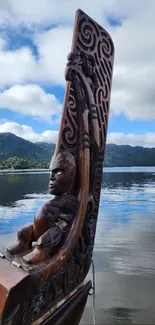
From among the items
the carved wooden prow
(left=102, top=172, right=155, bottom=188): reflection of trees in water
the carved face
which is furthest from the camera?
(left=102, top=172, right=155, bottom=188): reflection of trees in water

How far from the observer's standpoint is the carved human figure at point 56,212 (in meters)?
2.01

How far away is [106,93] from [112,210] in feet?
24.6

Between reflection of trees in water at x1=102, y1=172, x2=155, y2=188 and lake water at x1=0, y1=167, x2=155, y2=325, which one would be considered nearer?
lake water at x1=0, y1=167, x2=155, y2=325

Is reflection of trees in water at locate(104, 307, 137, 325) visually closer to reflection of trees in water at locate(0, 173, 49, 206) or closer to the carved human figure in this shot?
the carved human figure

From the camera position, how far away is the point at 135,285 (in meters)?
3.67

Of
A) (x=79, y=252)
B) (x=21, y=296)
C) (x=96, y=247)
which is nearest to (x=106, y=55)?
(x=79, y=252)

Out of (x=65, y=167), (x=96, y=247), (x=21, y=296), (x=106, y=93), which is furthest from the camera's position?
(x=96, y=247)

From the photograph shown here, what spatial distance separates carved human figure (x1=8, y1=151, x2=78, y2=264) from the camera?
6.58 ft

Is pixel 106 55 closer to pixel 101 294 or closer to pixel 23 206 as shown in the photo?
pixel 101 294

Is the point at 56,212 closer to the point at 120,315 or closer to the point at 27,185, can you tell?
the point at 120,315

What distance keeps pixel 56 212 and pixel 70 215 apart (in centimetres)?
13

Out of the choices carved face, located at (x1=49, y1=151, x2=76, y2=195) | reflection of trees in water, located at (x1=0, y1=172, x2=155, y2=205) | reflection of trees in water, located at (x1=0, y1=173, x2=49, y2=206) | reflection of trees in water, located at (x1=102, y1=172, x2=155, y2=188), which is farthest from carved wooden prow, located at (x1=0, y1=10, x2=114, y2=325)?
reflection of trees in water, located at (x1=102, y1=172, x2=155, y2=188)

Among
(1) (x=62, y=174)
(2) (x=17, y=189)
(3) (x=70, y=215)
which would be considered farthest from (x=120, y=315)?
(2) (x=17, y=189)

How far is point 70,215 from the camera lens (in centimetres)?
213
